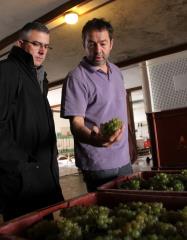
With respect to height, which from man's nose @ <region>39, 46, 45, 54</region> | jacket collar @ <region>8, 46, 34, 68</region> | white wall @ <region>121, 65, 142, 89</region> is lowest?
jacket collar @ <region>8, 46, 34, 68</region>

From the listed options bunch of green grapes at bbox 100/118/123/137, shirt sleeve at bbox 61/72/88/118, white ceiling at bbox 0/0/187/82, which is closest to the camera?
bunch of green grapes at bbox 100/118/123/137

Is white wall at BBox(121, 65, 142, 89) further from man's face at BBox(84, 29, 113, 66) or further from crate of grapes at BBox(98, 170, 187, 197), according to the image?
crate of grapes at BBox(98, 170, 187, 197)

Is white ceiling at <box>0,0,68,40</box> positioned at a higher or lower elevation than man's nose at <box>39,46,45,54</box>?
higher

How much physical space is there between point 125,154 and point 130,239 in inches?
35.9

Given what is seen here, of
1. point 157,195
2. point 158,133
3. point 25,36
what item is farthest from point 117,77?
point 157,195

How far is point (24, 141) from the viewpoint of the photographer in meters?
1.38

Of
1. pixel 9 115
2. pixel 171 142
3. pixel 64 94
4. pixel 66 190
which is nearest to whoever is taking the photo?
pixel 9 115

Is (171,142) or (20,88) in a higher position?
(20,88)

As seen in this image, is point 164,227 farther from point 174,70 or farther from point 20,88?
point 174,70

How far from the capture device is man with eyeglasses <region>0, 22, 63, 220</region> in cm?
130

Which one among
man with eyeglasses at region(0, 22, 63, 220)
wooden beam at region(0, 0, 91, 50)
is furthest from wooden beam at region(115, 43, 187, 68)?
man with eyeglasses at region(0, 22, 63, 220)

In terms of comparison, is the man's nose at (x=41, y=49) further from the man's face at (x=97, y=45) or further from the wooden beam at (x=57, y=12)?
the wooden beam at (x=57, y=12)

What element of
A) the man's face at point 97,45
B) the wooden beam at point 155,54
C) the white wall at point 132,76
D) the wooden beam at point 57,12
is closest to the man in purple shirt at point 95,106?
the man's face at point 97,45

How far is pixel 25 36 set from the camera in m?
1.61
